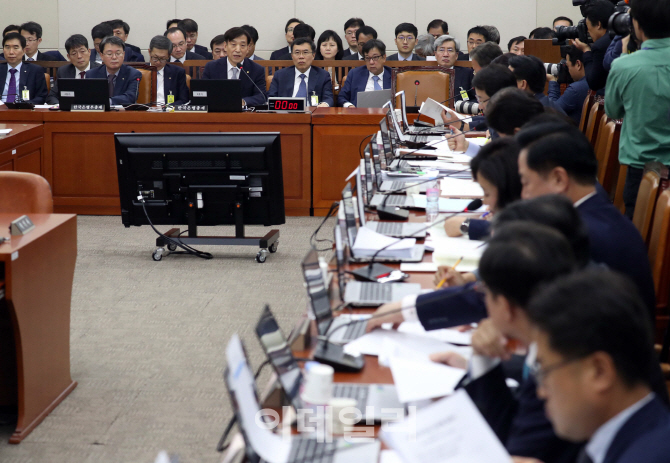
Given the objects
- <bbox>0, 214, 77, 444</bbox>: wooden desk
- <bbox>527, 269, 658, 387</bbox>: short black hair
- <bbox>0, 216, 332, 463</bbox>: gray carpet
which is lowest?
<bbox>0, 216, 332, 463</bbox>: gray carpet

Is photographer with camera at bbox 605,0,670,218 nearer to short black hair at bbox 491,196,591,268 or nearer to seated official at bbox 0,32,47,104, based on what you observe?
short black hair at bbox 491,196,591,268

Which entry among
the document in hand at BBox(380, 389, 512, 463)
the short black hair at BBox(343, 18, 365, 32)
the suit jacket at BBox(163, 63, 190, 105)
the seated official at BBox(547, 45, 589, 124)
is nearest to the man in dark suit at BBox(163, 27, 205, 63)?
the suit jacket at BBox(163, 63, 190, 105)

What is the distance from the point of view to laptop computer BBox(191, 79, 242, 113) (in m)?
5.68

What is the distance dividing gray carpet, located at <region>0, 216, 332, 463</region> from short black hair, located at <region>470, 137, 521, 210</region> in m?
1.22

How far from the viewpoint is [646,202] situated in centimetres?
281

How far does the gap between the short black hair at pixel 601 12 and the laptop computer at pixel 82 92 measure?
341cm

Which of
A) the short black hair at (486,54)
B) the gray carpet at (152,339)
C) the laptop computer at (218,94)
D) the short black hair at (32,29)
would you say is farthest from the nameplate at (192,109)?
the short black hair at (32,29)

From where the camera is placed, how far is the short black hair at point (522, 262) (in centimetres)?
130

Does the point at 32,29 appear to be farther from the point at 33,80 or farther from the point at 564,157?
the point at 564,157

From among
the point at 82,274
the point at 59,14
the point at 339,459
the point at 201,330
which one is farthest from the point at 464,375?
the point at 59,14

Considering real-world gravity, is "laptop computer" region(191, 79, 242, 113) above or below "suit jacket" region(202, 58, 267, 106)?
below

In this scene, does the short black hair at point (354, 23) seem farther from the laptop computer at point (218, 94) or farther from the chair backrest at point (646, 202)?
the chair backrest at point (646, 202)

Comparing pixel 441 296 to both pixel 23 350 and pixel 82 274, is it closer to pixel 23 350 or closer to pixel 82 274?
pixel 23 350

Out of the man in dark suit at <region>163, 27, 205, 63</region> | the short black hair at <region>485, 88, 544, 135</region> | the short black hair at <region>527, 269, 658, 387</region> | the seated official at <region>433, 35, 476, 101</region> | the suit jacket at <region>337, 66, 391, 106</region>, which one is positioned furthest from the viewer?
the man in dark suit at <region>163, 27, 205, 63</region>
